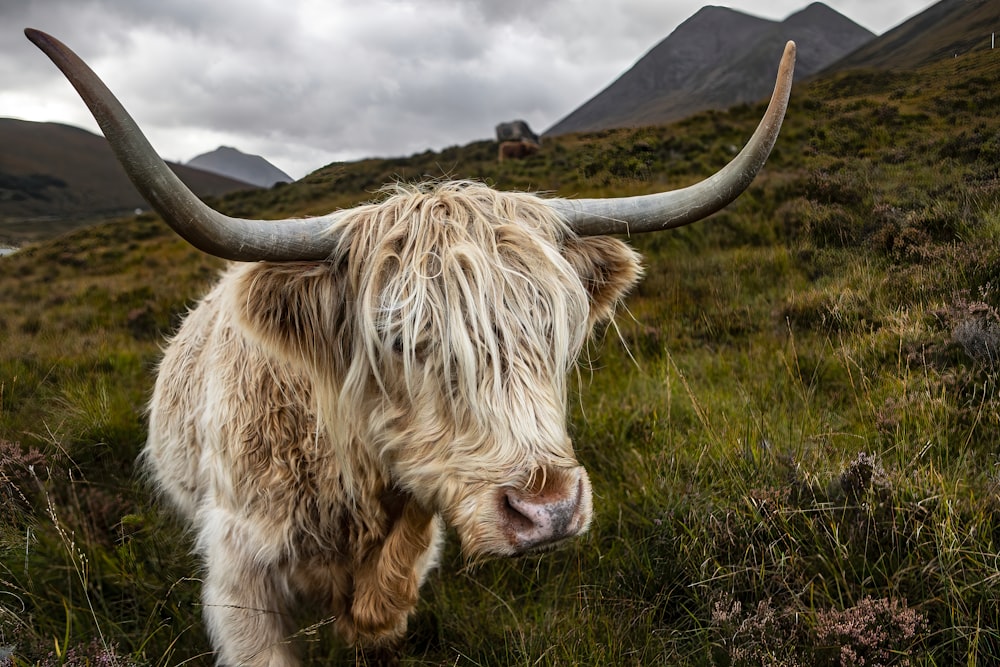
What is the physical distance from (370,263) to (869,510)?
76.0 inches

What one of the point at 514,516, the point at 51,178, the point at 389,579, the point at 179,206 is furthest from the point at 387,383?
the point at 51,178

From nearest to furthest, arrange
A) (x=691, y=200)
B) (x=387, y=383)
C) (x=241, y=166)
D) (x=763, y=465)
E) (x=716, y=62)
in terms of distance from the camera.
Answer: (x=387, y=383)
(x=691, y=200)
(x=763, y=465)
(x=241, y=166)
(x=716, y=62)

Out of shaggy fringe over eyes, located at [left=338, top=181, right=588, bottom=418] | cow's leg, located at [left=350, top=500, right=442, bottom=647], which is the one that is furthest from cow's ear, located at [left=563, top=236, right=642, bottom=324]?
cow's leg, located at [left=350, top=500, right=442, bottom=647]

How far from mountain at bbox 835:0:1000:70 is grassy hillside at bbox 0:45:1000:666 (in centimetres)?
11

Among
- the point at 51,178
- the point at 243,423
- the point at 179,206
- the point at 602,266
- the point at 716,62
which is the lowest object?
the point at 243,423

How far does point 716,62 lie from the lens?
4578 mm

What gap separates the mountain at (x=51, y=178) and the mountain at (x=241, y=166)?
11cm

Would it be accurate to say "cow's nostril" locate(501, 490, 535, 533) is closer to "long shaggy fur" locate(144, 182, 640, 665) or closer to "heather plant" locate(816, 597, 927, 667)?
"long shaggy fur" locate(144, 182, 640, 665)

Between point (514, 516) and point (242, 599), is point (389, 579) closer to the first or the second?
point (242, 599)

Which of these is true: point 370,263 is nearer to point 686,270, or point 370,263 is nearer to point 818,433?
point 818,433

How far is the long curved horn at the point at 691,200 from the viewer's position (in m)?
1.99

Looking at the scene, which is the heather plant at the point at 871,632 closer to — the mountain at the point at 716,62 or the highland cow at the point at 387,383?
the highland cow at the point at 387,383

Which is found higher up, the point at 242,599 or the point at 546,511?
the point at 546,511

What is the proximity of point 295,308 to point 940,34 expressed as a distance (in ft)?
11.8
